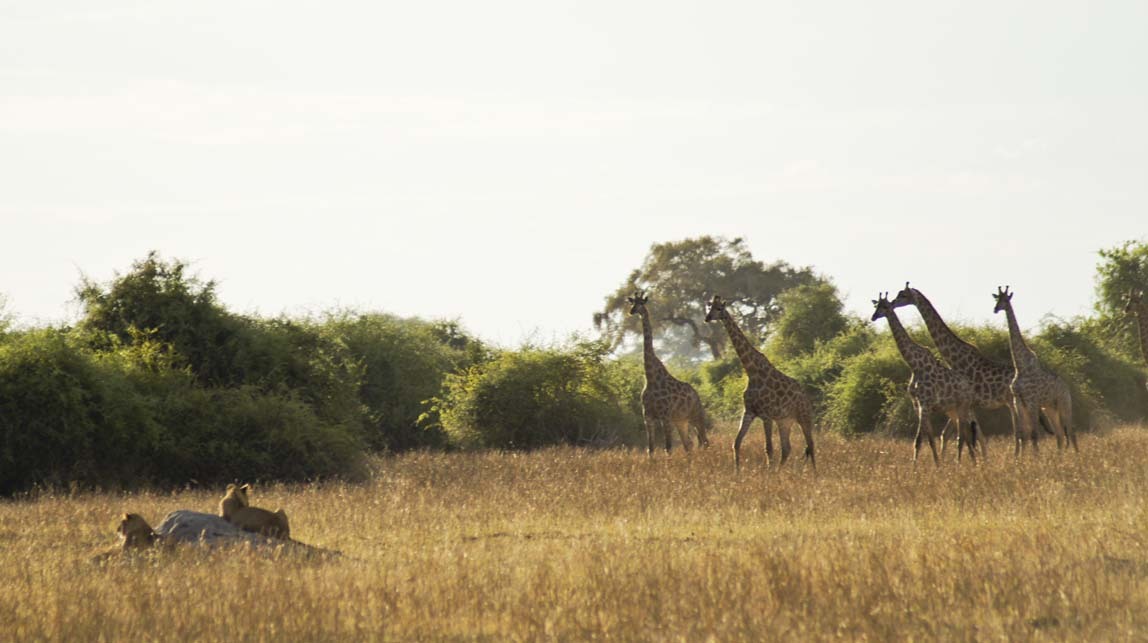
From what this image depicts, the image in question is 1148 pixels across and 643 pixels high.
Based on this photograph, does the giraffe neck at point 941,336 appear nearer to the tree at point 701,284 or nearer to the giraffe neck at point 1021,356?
the giraffe neck at point 1021,356

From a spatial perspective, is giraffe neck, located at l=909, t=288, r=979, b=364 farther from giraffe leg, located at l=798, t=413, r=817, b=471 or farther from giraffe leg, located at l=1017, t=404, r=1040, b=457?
giraffe leg, located at l=798, t=413, r=817, b=471

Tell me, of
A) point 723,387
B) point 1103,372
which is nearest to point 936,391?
point 1103,372

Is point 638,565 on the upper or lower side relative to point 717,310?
lower

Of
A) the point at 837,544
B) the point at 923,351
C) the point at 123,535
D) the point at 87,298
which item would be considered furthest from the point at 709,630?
the point at 87,298

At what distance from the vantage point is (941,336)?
21766 mm

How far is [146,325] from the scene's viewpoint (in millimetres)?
22812

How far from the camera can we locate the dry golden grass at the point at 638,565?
8.54m

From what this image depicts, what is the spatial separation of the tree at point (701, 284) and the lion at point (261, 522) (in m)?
56.2

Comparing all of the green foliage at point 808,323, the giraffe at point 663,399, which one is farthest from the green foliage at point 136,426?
the green foliage at point 808,323

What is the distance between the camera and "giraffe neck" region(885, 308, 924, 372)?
20.7 meters

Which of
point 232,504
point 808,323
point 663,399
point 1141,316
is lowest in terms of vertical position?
point 232,504

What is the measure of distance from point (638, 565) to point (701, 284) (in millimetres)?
59982

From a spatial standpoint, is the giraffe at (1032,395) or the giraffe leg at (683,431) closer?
the giraffe at (1032,395)

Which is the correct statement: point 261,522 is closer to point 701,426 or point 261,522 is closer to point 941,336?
point 701,426
